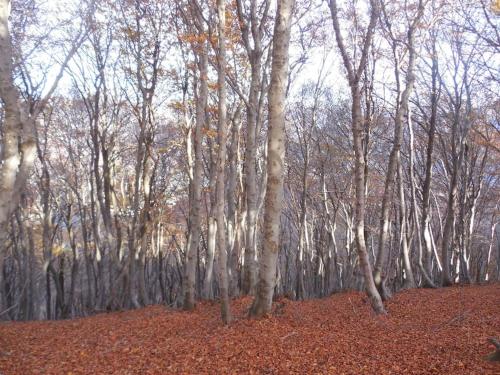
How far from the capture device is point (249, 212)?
1008 centimetres

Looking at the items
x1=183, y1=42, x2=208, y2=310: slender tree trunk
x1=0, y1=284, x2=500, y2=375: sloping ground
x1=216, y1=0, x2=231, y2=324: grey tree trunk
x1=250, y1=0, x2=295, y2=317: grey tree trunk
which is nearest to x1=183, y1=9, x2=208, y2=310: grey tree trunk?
x1=183, y1=42, x2=208, y2=310: slender tree trunk

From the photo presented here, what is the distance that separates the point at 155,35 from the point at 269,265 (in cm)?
875

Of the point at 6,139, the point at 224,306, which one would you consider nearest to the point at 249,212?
the point at 224,306

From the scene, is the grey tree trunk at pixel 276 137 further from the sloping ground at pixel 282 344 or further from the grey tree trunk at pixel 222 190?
the sloping ground at pixel 282 344

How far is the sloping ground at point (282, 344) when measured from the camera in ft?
15.0

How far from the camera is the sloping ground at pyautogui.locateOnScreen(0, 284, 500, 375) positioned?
4.57 metres

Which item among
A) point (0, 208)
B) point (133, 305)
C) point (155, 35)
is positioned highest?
point (155, 35)

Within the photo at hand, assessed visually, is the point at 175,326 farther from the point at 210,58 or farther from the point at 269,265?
the point at 210,58

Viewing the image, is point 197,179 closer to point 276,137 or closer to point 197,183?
point 197,183

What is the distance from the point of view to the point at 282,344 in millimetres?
5406

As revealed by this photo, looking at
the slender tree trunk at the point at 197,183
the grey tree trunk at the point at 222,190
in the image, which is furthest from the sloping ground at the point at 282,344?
the slender tree trunk at the point at 197,183

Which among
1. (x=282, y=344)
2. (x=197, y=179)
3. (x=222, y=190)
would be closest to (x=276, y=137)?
(x=222, y=190)

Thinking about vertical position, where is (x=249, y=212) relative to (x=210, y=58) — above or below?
below

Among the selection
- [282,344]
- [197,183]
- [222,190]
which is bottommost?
[282,344]
